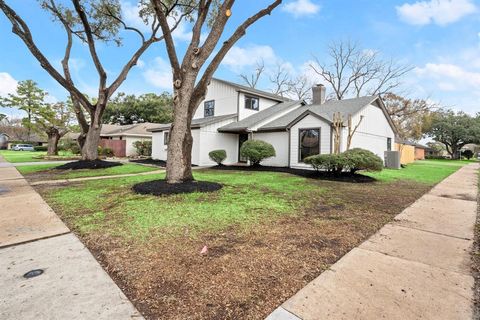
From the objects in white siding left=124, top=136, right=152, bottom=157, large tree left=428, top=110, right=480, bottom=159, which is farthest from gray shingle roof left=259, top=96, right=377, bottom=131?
large tree left=428, top=110, right=480, bottom=159

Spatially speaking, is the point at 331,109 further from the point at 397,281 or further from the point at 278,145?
the point at 397,281

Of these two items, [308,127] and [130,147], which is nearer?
[308,127]

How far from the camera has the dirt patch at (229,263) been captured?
7.00 ft

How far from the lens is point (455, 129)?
138 feet

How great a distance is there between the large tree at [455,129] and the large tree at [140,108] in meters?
44.7

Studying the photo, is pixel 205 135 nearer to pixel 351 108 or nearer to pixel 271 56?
pixel 351 108

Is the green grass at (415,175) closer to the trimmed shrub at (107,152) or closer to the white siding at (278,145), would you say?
the white siding at (278,145)

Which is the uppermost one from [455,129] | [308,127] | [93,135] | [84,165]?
[455,129]

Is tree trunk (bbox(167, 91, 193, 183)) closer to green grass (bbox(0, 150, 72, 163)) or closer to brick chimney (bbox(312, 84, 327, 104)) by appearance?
brick chimney (bbox(312, 84, 327, 104))

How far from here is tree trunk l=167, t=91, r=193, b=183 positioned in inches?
279

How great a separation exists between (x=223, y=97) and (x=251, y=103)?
6.93ft

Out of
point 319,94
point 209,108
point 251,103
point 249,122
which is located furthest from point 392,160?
point 209,108

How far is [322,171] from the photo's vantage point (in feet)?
39.6

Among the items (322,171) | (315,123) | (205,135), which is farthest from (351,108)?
(205,135)
